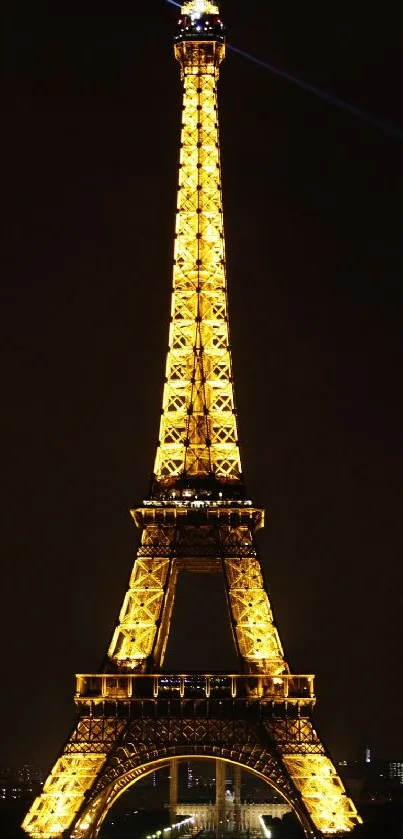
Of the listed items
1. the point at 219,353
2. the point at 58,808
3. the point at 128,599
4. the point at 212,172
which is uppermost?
the point at 212,172

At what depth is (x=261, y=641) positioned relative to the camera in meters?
58.7

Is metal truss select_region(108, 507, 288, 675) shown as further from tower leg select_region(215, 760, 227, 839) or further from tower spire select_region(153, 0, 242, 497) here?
tower leg select_region(215, 760, 227, 839)

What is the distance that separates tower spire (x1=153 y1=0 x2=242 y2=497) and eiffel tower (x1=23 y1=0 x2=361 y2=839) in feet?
0.20

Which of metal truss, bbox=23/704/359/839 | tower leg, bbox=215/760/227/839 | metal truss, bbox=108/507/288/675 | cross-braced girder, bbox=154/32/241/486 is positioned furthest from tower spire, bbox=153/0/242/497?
tower leg, bbox=215/760/227/839

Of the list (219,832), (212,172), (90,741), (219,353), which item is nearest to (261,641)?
(90,741)

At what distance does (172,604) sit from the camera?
205 ft

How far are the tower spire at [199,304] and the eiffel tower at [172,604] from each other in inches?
2.4

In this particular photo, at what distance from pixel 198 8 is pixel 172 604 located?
2811 cm

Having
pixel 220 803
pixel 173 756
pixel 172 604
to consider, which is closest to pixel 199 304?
pixel 172 604

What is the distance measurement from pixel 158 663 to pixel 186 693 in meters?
2.59

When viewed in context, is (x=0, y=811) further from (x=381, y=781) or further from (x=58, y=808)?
(x=381, y=781)

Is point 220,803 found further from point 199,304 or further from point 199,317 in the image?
point 199,304

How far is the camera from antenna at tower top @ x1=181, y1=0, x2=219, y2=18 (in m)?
69.5

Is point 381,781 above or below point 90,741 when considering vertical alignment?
above
